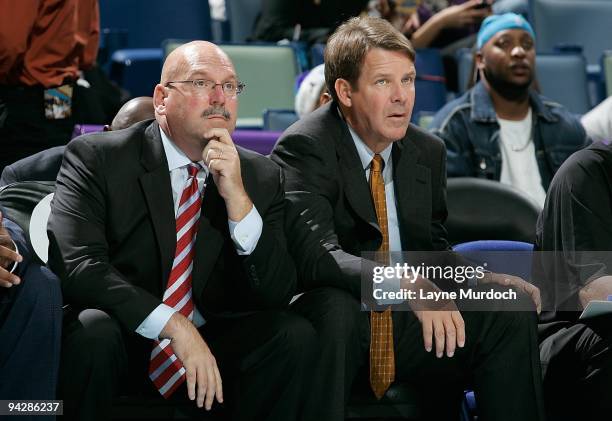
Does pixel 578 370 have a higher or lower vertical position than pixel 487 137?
lower

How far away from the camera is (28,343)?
2.44 meters

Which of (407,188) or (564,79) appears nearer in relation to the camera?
(407,188)

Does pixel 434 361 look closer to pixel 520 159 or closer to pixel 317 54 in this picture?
pixel 520 159

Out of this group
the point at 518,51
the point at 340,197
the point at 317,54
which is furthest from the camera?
the point at 317,54

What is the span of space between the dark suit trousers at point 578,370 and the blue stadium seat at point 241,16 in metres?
3.77

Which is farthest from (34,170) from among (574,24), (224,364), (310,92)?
(574,24)

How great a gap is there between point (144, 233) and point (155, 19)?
3636 mm

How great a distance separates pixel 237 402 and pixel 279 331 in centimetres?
22

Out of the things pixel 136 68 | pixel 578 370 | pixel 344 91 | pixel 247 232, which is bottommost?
pixel 578 370

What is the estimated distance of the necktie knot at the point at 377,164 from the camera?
3107 millimetres

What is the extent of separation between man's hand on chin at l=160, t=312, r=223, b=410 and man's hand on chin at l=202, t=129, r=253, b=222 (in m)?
0.32

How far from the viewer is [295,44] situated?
229 inches

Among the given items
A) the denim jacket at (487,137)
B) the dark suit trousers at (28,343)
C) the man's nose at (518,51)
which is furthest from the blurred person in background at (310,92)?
the dark suit trousers at (28,343)

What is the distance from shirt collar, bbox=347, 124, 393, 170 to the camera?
312 centimetres
